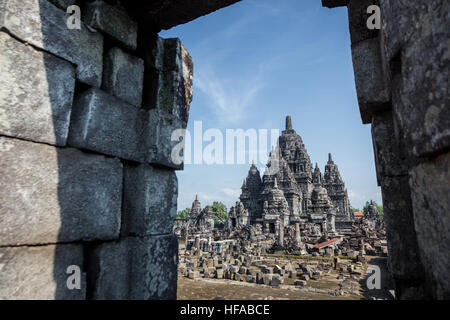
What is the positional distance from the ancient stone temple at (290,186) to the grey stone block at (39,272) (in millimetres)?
25702

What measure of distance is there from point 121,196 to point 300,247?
50.9 ft

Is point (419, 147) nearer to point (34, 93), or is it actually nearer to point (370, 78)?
point (370, 78)

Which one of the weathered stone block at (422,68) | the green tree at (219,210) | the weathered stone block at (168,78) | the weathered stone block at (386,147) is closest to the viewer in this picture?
the weathered stone block at (422,68)

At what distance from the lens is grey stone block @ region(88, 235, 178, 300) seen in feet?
6.28

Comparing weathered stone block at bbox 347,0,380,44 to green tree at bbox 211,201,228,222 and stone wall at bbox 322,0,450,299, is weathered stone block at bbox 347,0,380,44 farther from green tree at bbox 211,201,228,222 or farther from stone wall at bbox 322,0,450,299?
green tree at bbox 211,201,228,222

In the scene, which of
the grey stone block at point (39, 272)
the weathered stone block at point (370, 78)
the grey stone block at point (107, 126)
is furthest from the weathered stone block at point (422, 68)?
the grey stone block at point (39, 272)

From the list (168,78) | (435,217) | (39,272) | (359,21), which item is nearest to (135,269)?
(39,272)

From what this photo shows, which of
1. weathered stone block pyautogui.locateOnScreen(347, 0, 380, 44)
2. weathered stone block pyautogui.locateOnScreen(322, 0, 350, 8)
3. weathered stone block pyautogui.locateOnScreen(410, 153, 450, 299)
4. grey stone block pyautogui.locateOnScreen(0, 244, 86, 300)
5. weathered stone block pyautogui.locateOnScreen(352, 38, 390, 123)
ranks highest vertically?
weathered stone block pyautogui.locateOnScreen(322, 0, 350, 8)

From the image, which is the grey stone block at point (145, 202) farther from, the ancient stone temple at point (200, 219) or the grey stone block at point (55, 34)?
the ancient stone temple at point (200, 219)

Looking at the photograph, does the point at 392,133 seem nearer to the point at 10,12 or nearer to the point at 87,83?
the point at 87,83

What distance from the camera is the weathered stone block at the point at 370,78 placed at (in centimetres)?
207

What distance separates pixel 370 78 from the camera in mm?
2137

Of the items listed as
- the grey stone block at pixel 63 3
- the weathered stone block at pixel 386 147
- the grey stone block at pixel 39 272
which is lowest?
the grey stone block at pixel 39 272

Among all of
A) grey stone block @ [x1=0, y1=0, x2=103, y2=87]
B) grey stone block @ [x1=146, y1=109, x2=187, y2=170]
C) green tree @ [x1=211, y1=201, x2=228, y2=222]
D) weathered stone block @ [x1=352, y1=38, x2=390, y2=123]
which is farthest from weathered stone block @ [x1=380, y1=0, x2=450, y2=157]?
green tree @ [x1=211, y1=201, x2=228, y2=222]
